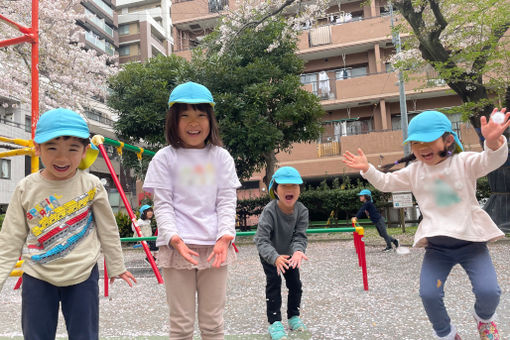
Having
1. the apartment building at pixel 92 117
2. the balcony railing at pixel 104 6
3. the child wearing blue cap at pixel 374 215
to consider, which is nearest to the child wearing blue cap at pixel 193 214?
the child wearing blue cap at pixel 374 215

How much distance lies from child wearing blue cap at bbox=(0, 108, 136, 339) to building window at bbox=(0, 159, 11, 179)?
22419 mm

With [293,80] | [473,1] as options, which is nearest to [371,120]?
[293,80]

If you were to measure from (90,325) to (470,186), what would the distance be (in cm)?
222

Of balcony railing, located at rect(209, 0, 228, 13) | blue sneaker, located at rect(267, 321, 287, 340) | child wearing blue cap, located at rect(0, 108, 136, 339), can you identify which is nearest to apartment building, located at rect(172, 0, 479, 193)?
balcony railing, located at rect(209, 0, 228, 13)

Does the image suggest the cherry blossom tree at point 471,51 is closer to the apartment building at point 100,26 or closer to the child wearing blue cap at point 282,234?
the child wearing blue cap at point 282,234

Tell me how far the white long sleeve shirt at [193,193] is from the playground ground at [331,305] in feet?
4.61

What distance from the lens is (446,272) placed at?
2.34m

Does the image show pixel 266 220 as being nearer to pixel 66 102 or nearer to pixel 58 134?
pixel 58 134

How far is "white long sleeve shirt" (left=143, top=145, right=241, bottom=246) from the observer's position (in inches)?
77.9

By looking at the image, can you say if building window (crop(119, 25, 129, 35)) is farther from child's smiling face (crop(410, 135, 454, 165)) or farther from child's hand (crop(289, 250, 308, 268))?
child's smiling face (crop(410, 135, 454, 165))

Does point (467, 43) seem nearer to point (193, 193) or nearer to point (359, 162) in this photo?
point (359, 162)

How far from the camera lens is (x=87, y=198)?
210 cm

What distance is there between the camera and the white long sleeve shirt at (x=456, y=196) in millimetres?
2221

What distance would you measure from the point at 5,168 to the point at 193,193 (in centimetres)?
2315
